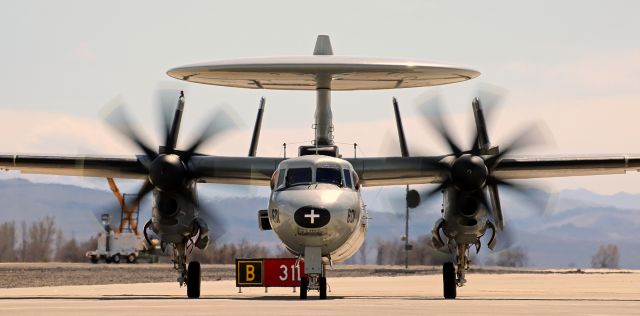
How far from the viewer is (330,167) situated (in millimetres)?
31734

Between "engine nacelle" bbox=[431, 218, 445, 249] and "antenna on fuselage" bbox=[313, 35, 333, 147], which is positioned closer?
"engine nacelle" bbox=[431, 218, 445, 249]

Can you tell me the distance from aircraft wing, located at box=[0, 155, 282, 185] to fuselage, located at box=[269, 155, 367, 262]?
4.09 m

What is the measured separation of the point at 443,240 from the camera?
36.1m

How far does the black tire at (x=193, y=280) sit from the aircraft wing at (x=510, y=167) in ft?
18.4

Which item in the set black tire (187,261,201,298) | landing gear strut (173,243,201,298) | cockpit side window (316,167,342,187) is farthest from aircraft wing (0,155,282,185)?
cockpit side window (316,167,342,187)

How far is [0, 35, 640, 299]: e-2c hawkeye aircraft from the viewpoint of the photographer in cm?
3397

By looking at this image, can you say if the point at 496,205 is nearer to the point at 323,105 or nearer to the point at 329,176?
the point at 323,105

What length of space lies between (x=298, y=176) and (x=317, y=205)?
176 centimetres

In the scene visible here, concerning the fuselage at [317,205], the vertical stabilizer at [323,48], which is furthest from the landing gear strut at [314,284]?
the vertical stabilizer at [323,48]

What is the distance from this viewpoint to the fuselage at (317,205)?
29.9 meters

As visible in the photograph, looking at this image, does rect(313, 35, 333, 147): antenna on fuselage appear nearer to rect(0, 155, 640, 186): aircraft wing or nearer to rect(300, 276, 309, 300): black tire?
rect(0, 155, 640, 186): aircraft wing

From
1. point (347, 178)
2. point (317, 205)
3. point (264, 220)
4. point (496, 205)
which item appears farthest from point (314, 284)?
point (496, 205)
